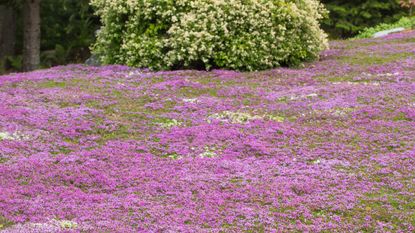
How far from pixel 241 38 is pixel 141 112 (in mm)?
5528

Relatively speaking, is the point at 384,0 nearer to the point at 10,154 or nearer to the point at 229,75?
the point at 229,75

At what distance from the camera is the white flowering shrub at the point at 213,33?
55.5ft

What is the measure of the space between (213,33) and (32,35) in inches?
466

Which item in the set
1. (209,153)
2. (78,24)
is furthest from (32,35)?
(209,153)

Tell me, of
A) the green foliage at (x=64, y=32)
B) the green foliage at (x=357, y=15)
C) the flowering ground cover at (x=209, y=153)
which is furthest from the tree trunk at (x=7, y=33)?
the flowering ground cover at (x=209, y=153)

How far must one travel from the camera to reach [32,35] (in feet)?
84.6

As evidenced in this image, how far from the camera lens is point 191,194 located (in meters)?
7.91

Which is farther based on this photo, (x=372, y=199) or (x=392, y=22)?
(x=392, y=22)

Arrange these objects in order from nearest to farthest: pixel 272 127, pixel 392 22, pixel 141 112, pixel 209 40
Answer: pixel 272 127 < pixel 141 112 < pixel 209 40 < pixel 392 22

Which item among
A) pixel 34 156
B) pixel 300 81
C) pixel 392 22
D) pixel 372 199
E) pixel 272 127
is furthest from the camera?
pixel 392 22

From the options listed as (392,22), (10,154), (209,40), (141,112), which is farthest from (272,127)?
(392,22)

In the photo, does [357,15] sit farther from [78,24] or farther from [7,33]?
[7,33]

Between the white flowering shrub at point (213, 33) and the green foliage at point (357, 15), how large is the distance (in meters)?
14.8

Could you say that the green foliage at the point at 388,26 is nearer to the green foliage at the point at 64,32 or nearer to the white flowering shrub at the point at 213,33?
the white flowering shrub at the point at 213,33
